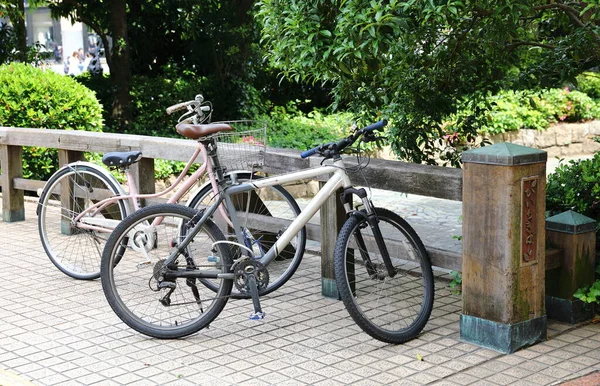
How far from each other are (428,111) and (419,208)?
4.21 meters

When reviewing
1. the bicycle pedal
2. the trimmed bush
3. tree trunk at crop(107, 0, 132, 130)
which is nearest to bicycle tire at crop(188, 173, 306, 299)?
the bicycle pedal

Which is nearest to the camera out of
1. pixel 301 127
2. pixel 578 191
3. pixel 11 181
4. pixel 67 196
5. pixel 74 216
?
pixel 578 191

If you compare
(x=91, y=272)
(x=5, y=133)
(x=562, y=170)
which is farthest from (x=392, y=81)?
(x=5, y=133)

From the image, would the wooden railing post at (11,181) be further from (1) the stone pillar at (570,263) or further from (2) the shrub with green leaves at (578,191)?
(1) the stone pillar at (570,263)

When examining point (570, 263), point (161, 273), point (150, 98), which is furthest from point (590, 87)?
point (161, 273)

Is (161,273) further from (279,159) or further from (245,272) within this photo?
(279,159)

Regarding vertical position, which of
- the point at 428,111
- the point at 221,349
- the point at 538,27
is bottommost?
the point at 221,349

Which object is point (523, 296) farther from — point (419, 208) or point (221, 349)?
point (419, 208)

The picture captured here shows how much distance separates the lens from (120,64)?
14.4 meters

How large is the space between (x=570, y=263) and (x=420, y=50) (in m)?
2.07

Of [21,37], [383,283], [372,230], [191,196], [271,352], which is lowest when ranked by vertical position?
[271,352]

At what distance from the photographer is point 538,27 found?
779cm

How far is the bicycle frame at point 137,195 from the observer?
19.0 ft

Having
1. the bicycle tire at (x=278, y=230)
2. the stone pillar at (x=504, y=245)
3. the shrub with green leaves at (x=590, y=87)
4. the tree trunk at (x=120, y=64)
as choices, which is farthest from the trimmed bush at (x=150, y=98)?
the stone pillar at (x=504, y=245)
